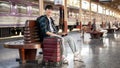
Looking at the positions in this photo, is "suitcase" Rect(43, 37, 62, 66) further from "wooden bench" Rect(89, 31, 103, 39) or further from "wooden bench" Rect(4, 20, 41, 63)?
"wooden bench" Rect(89, 31, 103, 39)

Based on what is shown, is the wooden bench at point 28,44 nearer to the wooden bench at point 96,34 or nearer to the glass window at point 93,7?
the wooden bench at point 96,34

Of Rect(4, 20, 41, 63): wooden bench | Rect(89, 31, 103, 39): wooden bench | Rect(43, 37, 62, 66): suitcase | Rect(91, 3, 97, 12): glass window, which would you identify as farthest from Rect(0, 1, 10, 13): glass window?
Rect(91, 3, 97, 12): glass window

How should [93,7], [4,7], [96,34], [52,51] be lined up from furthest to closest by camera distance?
[93,7], [96,34], [4,7], [52,51]

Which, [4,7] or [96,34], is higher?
[4,7]

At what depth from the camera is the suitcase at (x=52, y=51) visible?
6.45 m

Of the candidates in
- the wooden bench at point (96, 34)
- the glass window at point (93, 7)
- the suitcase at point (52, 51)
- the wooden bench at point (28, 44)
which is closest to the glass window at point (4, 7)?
the wooden bench at point (96, 34)

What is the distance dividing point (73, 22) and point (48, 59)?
24937mm

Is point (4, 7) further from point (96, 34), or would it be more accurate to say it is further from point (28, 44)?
point (28, 44)

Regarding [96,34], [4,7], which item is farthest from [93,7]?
[4,7]

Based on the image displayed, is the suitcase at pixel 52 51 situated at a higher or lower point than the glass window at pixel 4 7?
lower

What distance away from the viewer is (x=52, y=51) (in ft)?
21.3

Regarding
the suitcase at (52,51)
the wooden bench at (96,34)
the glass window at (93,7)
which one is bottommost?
the wooden bench at (96,34)

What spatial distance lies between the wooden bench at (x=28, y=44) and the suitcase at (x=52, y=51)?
187 mm

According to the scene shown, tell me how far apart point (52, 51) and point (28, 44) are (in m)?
0.54
